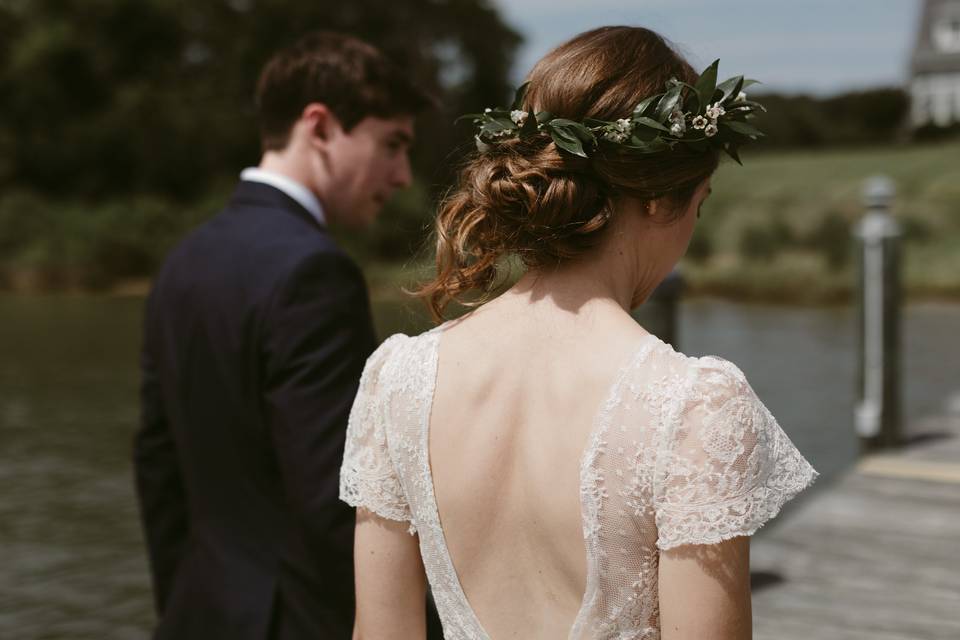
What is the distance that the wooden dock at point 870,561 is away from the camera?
4.41 metres

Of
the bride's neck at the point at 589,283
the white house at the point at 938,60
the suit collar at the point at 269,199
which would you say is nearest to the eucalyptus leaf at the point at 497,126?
the bride's neck at the point at 589,283

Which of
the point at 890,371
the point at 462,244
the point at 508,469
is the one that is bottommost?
the point at 890,371

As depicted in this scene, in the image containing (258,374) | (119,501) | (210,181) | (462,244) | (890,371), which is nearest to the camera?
(462,244)

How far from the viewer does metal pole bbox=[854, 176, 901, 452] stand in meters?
7.23

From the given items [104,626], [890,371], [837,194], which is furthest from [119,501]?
[837,194]

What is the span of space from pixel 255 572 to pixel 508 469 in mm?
1001

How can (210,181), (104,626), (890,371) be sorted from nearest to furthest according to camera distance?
(104,626) → (890,371) → (210,181)

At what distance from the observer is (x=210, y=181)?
4016 centimetres

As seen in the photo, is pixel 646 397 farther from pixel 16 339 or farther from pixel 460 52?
pixel 460 52

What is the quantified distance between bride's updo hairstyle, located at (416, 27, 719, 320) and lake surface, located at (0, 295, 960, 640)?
40 centimetres

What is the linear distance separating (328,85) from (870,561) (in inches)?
143

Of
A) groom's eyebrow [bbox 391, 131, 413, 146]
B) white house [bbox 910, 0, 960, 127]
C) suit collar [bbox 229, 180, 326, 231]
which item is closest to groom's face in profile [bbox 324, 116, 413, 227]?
groom's eyebrow [bbox 391, 131, 413, 146]

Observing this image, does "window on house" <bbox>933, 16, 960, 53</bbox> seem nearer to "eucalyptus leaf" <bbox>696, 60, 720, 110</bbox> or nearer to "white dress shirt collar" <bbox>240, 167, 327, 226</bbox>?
"white dress shirt collar" <bbox>240, 167, 327, 226</bbox>

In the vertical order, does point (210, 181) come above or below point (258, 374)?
below
